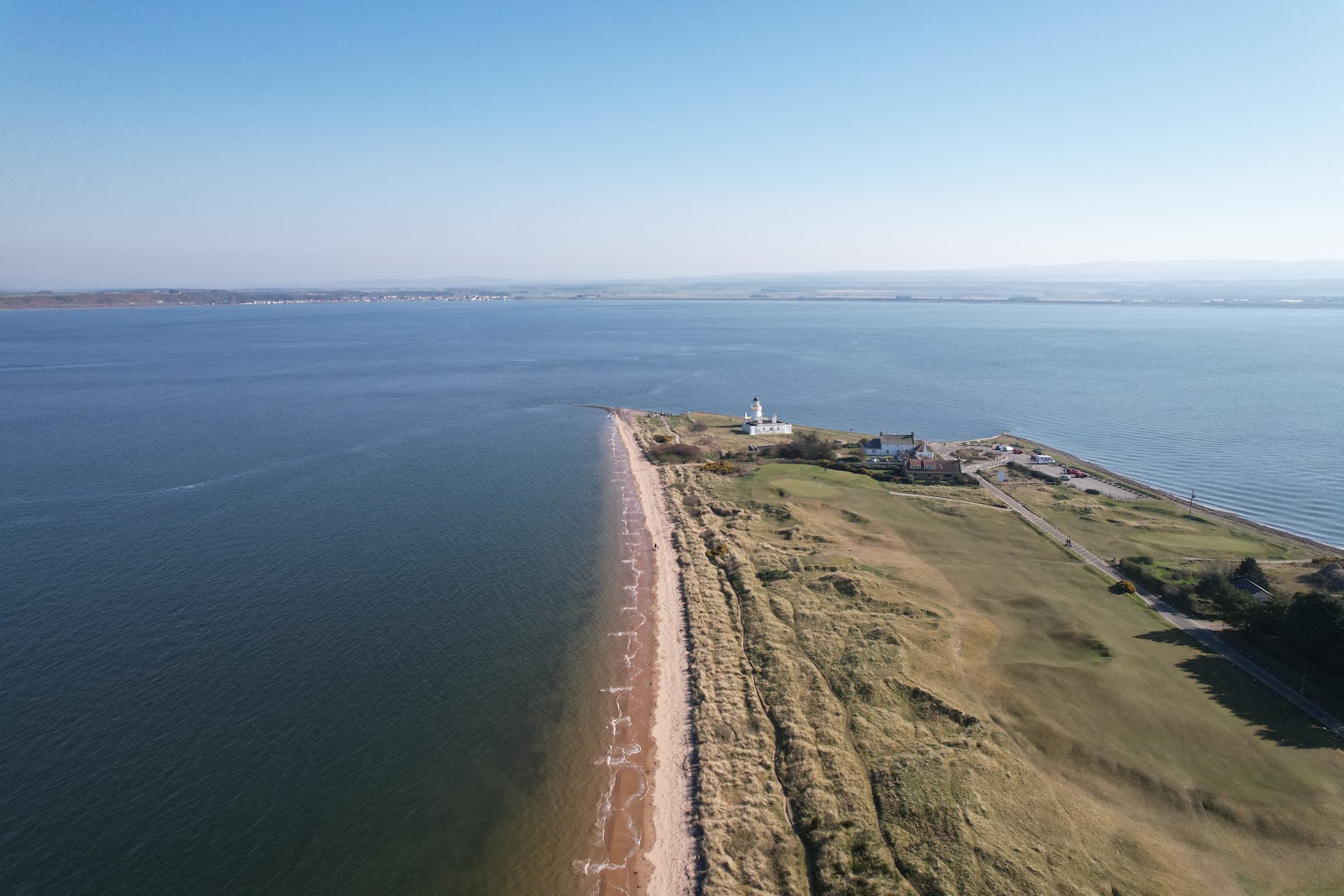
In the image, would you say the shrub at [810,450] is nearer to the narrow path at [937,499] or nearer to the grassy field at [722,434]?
the grassy field at [722,434]

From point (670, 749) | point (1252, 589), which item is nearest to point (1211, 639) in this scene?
point (1252, 589)

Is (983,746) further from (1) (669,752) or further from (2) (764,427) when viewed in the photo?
(2) (764,427)

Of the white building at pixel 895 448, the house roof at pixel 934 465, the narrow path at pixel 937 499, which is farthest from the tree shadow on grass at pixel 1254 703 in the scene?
the white building at pixel 895 448

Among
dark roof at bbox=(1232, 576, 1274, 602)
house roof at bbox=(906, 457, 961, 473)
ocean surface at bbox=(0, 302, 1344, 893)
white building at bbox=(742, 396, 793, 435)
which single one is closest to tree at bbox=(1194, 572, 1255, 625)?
dark roof at bbox=(1232, 576, 1274, 602)

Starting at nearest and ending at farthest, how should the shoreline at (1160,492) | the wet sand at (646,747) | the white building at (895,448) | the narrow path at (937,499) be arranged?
the wet sand at (646,747) < the shoreline at (1160,492) < the narrow path at (937,499) < the white building at (895,448)

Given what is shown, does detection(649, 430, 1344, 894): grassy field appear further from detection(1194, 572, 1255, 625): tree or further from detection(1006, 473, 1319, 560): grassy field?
detection(1006, 473, 1319, 560): grassy field
